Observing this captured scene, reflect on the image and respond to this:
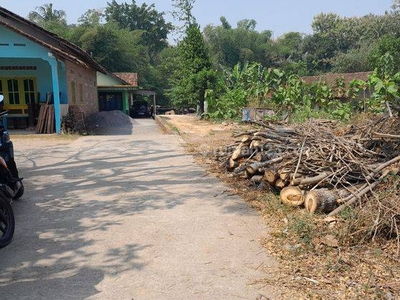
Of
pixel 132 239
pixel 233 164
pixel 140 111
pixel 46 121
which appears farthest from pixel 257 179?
pixel 140 111

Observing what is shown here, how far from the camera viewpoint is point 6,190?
191 inches

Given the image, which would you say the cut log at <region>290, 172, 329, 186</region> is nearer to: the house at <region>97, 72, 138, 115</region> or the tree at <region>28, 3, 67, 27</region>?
the house at <region>97, 72, 138, 115</region>

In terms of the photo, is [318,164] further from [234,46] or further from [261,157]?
[234,46]

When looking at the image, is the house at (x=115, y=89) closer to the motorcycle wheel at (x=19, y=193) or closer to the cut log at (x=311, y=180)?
the motorcycle wheel at (x=19, y=193)

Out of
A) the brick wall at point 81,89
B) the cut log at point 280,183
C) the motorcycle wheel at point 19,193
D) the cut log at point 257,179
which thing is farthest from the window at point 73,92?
the cut log at point 280,183

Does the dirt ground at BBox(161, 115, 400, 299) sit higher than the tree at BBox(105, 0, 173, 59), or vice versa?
the tree at BBox(105, 0, 173, 59)

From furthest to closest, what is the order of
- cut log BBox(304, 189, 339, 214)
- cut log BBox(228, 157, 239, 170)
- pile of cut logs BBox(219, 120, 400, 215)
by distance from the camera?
1. cut log BBox(228, 157, 239, 170)
2. pile of cut logs BBox(219, 120, 400, 215)
3. cut log BBox(304, 189, 339, 214)

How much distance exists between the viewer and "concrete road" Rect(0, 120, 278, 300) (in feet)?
10.6

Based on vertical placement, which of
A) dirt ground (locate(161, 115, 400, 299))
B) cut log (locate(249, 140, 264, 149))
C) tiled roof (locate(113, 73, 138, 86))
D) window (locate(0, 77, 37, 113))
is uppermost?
tiled roof (locate(113, 73, 138, 86))

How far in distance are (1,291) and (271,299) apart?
2234mm

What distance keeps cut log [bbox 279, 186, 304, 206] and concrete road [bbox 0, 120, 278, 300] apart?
0.48 m

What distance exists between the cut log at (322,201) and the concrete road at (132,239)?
2.36 ft

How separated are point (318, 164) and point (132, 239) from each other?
2.93m

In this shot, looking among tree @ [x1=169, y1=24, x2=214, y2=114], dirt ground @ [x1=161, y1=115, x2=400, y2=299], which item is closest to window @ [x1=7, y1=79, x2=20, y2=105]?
tree @ [x1=169, y1=24, x2=214, y2=114]
